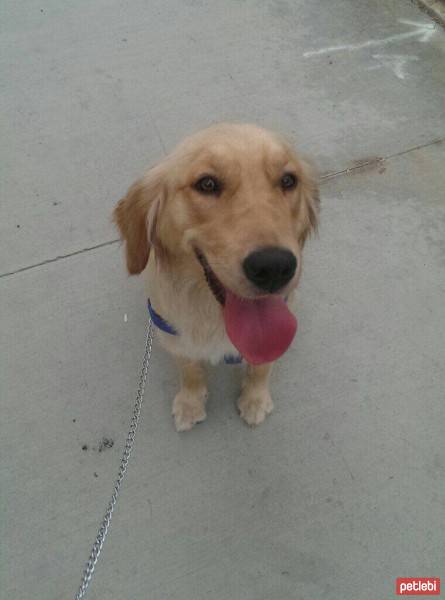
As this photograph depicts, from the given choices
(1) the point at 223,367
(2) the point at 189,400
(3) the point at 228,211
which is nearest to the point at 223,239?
(3) the point at 228,211

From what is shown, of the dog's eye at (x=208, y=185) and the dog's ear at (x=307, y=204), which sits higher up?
the dog's eye at (x=208, y=185)

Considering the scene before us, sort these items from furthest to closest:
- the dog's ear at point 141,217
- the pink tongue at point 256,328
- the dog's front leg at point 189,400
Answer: the dog's front leg at point 189,400, the dog's ear at point 141,217, the pink tongue at point 256,328

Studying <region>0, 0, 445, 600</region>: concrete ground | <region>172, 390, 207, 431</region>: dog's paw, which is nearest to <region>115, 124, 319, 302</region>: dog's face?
<region>172, 390, 207, 431</region>: dog's paw

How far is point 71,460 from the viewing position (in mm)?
2086

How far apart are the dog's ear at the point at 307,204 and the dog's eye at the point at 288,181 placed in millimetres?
89

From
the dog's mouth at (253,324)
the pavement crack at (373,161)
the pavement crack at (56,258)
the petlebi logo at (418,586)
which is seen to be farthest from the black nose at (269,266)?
the pavement crack at (373,161)

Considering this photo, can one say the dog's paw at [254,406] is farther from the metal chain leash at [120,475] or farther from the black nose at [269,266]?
the black nose at [269,266]

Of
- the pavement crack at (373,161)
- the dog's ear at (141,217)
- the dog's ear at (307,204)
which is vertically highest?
the dog's ear at (141,217)

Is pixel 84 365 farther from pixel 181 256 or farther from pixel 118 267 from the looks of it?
pixel 181 256

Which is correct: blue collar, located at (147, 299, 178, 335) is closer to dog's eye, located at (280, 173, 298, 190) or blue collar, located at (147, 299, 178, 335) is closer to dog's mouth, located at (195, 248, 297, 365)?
dog's mouth, located at (195, 248, 297, 365)

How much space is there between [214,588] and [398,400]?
126 centimetres

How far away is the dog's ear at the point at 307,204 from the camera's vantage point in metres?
1.85

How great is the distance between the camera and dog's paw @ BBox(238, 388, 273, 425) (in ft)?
7.08

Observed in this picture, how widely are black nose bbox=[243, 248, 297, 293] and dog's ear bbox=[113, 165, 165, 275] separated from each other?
63 centimetres
